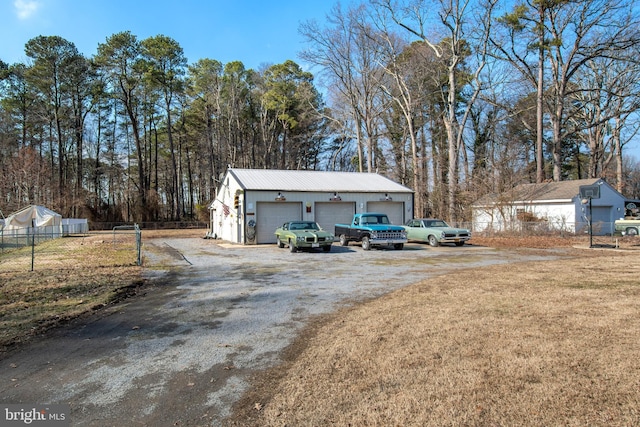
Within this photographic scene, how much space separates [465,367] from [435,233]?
16879 millimetres

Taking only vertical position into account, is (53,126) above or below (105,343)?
above

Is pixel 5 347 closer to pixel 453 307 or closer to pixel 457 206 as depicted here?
pixel 453 307

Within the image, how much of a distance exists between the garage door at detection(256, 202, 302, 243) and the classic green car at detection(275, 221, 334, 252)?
4.38 metres

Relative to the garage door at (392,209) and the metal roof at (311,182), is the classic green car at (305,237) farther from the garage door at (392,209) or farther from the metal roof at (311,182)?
the garage door at (392,209)

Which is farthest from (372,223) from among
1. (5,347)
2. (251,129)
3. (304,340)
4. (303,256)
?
(251,129)

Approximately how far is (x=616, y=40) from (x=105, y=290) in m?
35.2

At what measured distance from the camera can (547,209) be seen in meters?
27.8

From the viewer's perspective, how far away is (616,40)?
2848cm

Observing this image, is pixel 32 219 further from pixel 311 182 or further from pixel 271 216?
pixel 311 182

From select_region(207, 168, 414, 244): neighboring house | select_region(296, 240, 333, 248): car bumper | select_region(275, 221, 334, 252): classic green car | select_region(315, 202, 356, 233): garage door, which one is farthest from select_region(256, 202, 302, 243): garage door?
select_region(296, 240, 333, 248): car bumper

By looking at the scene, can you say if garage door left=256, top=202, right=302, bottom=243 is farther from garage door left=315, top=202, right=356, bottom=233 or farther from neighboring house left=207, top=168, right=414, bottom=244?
garage door left=315, top=202, right=356, bottom=233

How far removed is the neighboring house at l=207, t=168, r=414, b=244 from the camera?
2333cm

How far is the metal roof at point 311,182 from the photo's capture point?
2433cm

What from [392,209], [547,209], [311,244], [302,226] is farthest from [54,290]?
[547,209]
